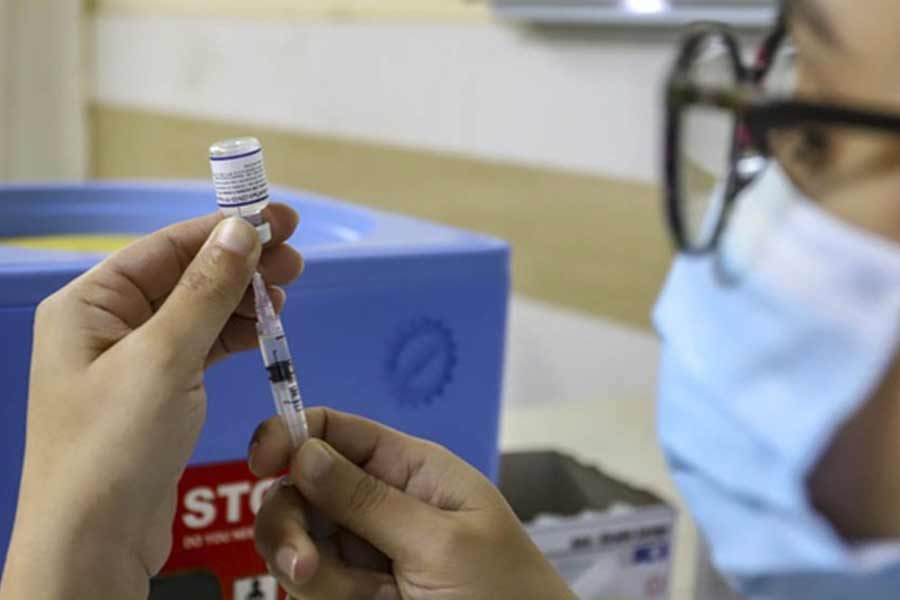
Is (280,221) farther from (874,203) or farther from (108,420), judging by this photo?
(874,203)

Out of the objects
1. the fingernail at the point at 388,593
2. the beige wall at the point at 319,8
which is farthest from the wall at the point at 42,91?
the fingernail at the point at 388,593

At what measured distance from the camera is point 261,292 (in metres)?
0.71

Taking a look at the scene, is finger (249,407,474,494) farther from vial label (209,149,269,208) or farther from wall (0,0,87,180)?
wall (0,0,87,180)

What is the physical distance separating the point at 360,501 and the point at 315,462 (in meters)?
0.04

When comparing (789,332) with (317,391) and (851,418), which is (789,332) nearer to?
(851,418)

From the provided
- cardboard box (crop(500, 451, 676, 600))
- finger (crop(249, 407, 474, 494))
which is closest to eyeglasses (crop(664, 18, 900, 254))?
finger (crop(249, 407, 474, 494))

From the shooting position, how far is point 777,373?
604mm

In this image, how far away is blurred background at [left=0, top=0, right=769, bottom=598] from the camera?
1.53m

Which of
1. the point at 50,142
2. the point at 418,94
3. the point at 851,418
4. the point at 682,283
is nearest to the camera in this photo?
the point at 851,418

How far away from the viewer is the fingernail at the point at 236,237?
0.65 meters

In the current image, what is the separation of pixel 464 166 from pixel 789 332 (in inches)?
49.6

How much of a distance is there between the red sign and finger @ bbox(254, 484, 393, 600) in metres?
0.14

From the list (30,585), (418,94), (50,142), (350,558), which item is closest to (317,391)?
(350,558)

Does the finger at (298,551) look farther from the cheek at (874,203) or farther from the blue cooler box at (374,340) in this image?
the cheek at (874,203)
